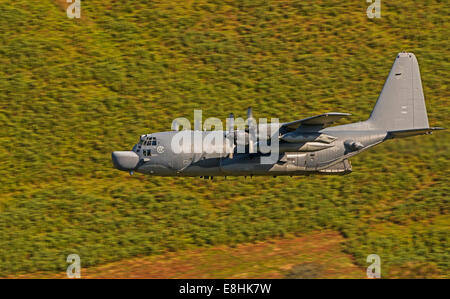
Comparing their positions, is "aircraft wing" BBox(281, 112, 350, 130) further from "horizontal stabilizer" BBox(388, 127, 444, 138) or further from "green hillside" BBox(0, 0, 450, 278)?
"green hillside" BBox(0, 0, 450, 278)

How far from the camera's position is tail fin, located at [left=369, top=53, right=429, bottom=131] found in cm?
3072

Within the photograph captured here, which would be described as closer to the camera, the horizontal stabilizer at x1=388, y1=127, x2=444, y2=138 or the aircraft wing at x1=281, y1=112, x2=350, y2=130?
the aircraft wing at x1=281, y1=112, x2=350, y2=130

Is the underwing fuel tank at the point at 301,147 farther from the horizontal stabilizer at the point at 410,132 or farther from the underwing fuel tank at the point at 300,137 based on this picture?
the horizontal stabilizer at the point at 410,132

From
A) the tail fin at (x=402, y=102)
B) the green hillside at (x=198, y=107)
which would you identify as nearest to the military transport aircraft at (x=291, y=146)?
the tail fin at (x=402, y=102)

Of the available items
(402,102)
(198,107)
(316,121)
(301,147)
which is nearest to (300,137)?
(301,147)

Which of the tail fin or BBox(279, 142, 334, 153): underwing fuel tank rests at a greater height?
the tail fin

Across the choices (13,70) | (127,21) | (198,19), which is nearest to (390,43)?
(198,19)

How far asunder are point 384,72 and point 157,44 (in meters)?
16.8

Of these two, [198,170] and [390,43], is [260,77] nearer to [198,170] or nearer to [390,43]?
[390,43]

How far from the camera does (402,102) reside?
3095 cm

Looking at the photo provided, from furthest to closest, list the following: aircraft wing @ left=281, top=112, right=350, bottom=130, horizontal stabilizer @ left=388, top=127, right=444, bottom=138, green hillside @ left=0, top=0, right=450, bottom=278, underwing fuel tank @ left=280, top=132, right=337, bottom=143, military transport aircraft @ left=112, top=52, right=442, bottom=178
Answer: green hillside @ left=0, top=0, right=450, bottom=278 < horizontal stabilizer @ left=388, top=127, right=444, bottom=138 < military transport aircraft @ left=112, top=52, right=442, bottom=178 < underwing fuel tank @ left=280, top=132, right=337, bottom=143 < aircraft wing @ left=281, top=112, right=350, bottom=130

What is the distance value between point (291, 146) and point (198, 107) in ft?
50.8

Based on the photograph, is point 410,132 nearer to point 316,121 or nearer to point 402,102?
point 402,102

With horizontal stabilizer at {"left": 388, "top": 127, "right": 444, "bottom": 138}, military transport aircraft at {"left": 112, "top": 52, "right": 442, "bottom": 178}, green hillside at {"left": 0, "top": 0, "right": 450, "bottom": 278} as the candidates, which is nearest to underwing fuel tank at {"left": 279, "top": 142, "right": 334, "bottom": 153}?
military transport aircraft at {"left": 112, "top": 52, "right": 442, "bottom": 178}
